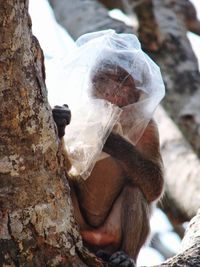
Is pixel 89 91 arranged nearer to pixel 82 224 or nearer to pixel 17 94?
pixel 82 224

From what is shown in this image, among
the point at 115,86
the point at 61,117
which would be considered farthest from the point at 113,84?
the point at 61,117

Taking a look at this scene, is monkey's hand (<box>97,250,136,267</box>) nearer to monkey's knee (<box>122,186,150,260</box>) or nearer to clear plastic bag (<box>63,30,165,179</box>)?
monkey's knee (<box>122,186,150,260</box>)

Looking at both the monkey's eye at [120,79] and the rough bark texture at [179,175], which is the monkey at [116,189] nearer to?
the monkey's eye at [120,79]

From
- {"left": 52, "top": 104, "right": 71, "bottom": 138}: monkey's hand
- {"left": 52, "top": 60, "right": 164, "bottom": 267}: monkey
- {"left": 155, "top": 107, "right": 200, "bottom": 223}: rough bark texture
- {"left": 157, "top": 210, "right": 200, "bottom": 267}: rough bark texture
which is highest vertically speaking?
{"left": 52, "top": 104, "right": 71, "bottom": 138}: monkey's hand

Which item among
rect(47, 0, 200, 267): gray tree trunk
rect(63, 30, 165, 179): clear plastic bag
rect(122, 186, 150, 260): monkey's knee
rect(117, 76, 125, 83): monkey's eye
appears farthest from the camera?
rect(47, 0, 200, 267): gray tree trunk

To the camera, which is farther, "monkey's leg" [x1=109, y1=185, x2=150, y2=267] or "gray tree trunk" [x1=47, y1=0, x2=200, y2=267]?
"gray tree trunk" [x1=47, y1=0, x2=200, y2=267]

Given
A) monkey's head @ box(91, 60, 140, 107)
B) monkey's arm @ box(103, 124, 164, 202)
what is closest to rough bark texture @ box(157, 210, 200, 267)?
monkey's arm @ box(103, 124, 164, 202)

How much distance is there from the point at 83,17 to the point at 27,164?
164 inches

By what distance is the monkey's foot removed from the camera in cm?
372

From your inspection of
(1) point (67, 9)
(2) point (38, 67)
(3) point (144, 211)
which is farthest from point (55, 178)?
(1) point (67, 9)

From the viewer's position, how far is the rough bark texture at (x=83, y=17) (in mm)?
6566

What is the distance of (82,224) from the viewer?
4.31m

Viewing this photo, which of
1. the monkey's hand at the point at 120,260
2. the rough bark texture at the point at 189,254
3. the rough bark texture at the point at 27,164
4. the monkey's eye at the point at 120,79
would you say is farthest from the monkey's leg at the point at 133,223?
the rough bark texture at the point at 27,164

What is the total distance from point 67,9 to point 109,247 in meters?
3.43
